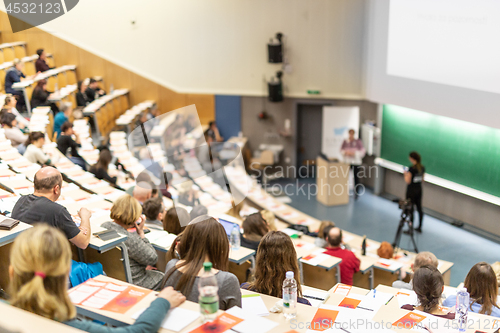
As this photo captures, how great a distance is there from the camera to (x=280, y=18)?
35.0 feet

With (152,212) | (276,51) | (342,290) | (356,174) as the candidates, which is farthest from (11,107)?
(356,174)

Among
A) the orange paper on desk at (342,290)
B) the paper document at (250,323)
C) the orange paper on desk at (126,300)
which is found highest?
the orange paper on desk at (126,300)

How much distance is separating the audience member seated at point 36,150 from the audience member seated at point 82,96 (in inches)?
131

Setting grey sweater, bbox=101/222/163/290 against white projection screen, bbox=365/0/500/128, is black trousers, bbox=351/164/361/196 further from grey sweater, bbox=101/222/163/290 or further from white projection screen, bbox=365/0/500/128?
grey sweater, bbox=101/222/163/290

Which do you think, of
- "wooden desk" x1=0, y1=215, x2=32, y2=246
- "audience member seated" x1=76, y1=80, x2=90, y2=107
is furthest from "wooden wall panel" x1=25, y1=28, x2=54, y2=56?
"wooden desk" x1=0, y1=215, x2=32, y2=246

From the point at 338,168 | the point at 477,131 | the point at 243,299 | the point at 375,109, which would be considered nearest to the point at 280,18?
the point at 375,109

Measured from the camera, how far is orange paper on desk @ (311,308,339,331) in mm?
2500

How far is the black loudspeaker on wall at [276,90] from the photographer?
1070 centimetres

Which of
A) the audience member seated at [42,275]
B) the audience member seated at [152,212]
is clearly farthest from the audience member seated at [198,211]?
the audience member seated at [42,275]

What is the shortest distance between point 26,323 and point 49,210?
161 centimetres

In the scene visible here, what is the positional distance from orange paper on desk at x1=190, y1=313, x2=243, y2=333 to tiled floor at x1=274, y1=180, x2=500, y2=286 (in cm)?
498

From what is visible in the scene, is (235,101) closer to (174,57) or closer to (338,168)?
(174,57)

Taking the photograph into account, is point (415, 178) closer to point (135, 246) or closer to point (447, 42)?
point (447, 42)

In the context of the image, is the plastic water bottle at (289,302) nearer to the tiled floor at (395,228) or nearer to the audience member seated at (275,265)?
the audience member seated at (275,265)
